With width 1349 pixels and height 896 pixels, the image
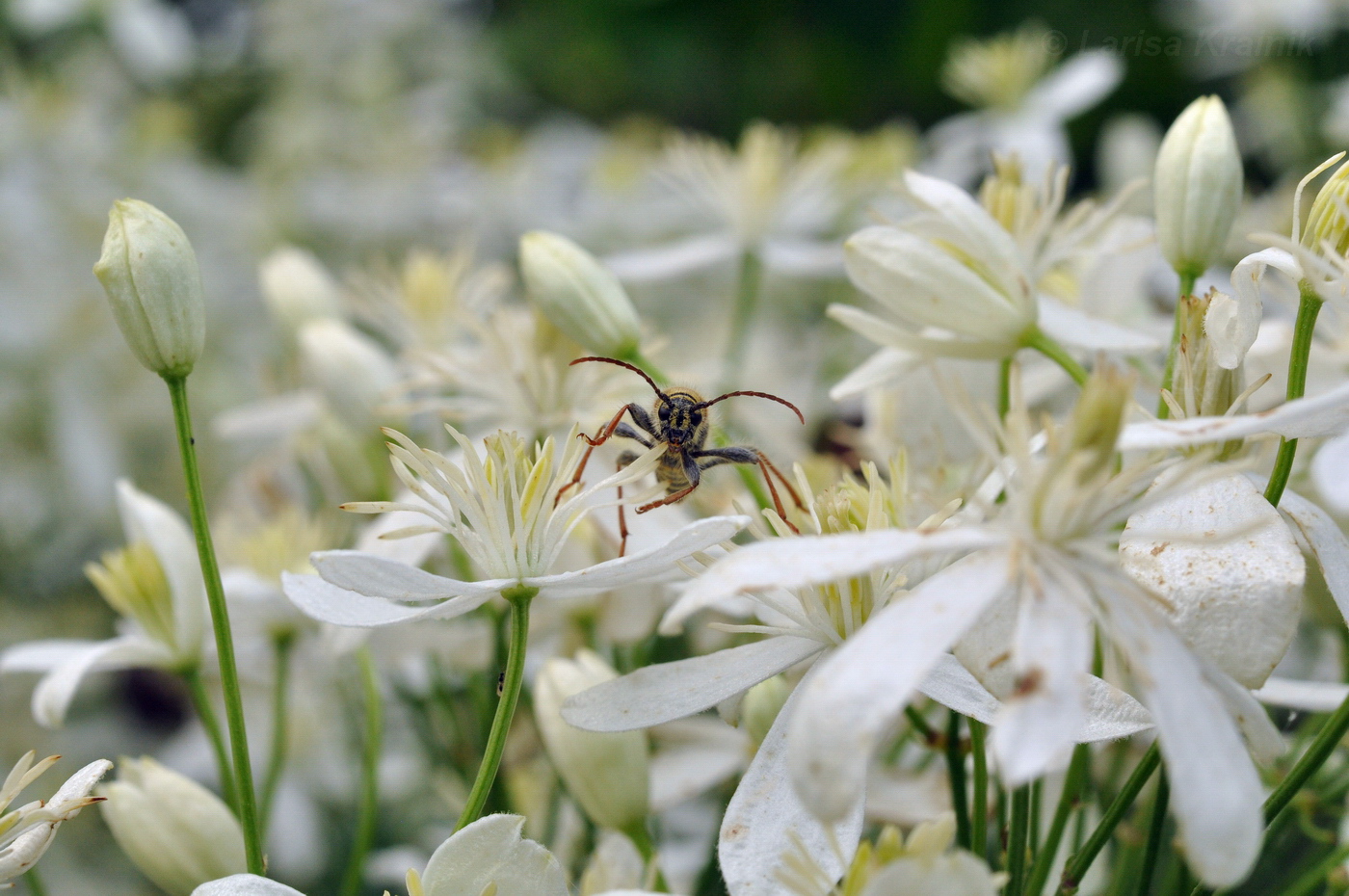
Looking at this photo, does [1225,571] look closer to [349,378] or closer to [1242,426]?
[1242,426]

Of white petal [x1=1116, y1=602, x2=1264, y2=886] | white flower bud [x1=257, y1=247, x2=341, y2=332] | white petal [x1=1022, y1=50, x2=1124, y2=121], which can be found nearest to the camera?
white petal [x1=1116, y1=602, x2=1264, y2=886]

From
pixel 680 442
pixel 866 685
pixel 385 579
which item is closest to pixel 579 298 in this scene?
pixel 680 442

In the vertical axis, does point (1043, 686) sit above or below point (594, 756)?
above

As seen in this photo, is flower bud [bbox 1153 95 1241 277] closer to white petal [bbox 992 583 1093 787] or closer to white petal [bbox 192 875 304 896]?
white petal [bbox 992 583 1093 787]

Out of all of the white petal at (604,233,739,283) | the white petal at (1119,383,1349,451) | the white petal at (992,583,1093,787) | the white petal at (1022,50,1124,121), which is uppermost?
the white petal at (1022,50,1124,121)

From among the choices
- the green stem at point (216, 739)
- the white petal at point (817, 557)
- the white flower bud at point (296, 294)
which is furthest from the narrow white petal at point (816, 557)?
the white flower bud at point (296, 294)

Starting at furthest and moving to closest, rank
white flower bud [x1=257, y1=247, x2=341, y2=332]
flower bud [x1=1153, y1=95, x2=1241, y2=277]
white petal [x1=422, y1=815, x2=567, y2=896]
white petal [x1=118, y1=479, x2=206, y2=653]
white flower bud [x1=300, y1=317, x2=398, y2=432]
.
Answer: white flower bud [x1=257, y1=247, x2=341, y2=332] < white flower bud [x1=300, y1=317, x2=398, y2=432] < white petal [x1=118, y1=479, x2=206, y2=653] < flower bud [x1=1153, y1=95, x2=1241, y2=277] < white petal [x1=422, y1=815, x2=567, y2=896]

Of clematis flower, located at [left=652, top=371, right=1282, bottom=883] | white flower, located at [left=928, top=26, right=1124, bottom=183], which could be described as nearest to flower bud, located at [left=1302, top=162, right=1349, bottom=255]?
clematis flower, located at [left=652, top=371, right=1282, bottom=883]
